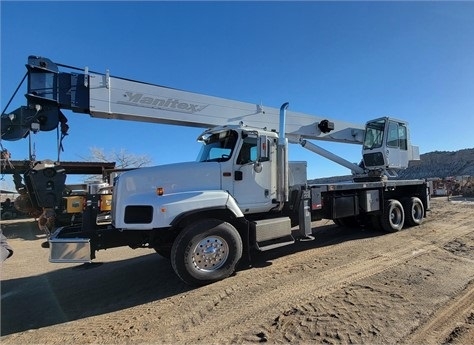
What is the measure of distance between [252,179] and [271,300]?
2618mm

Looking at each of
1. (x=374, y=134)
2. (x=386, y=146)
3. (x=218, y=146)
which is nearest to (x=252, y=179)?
(x=218, y=146)

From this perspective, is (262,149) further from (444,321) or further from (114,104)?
(444,321)

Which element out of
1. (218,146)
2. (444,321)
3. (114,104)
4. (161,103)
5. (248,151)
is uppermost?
(161,103)

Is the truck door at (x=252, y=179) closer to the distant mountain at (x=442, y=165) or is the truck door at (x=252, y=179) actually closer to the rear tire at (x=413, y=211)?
the rear tire at (x=413, y=211)

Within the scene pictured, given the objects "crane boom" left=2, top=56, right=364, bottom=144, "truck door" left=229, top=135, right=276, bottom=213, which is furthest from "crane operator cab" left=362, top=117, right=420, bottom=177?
"truck door" left=229, top=135, right=276, bottom=213

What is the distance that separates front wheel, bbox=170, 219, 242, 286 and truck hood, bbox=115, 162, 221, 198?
742 millimetres

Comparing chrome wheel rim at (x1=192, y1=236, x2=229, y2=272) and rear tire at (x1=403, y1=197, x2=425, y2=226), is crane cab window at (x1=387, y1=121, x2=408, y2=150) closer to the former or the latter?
rear tire at (x1=403, y1=197, x2=425, y2=226)

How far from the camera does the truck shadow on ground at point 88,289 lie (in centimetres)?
482

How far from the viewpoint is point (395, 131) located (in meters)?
11.0

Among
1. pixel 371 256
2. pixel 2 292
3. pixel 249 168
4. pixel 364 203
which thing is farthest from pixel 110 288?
pixel 364 203

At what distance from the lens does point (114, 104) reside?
6312mm

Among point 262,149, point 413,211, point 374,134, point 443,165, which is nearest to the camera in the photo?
point 262,149

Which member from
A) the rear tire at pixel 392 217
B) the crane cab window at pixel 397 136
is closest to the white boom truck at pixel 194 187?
the rear tire at pixel 392 217

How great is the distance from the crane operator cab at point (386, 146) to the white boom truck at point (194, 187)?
9.19ft
